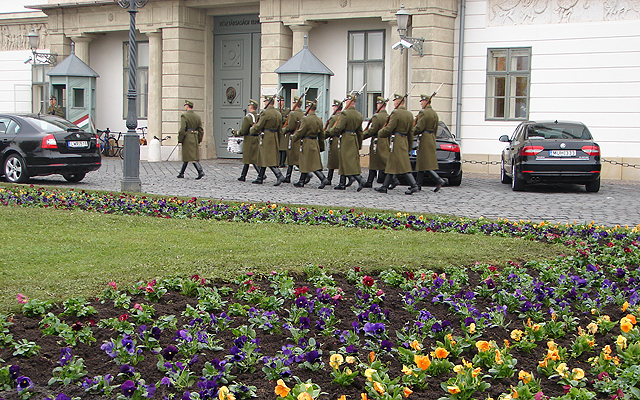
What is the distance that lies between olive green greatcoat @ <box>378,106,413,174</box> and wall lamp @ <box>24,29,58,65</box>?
17.8m

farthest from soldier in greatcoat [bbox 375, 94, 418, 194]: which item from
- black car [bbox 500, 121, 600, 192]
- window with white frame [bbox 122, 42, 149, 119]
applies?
window with white frame [bbox 122, 42, 149, 119]

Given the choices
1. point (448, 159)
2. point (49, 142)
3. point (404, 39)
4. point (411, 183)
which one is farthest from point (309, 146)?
point (404, 39)

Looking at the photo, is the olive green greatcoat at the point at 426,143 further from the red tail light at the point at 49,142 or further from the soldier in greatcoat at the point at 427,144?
the red tail light at the point at 49,142

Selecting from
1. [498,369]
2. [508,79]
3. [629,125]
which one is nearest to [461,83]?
[508,79]

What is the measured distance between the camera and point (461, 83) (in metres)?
22.7

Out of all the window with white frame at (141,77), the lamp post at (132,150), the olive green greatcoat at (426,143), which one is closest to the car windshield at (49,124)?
the lamp post at (132,150)

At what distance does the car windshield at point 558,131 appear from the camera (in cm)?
1696

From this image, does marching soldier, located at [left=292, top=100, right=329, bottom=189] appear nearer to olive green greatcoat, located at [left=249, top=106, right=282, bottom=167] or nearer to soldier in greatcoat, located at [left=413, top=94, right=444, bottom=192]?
olive green greatcoat, located at [left=249, top=106, right=282, bottom=167]

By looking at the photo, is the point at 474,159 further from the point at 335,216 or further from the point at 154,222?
the point at 154,222

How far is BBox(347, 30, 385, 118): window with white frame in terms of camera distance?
24234mm

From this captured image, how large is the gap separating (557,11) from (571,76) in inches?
66.5

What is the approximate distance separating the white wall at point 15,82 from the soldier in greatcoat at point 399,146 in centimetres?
2066

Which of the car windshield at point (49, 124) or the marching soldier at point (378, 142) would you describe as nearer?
→ the marching soldier at point (378, 142)

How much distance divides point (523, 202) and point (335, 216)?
192 inches
